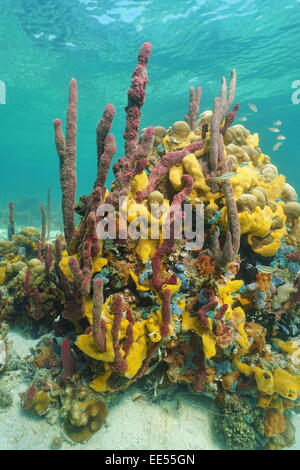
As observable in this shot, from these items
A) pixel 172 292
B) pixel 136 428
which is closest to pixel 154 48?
pixel 172 292

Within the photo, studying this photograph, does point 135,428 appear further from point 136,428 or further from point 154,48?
point 154,48

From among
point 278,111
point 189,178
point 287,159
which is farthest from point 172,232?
point 287,159

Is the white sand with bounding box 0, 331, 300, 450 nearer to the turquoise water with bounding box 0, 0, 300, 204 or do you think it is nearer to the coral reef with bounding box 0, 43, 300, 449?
the coral reef with bounding box 0, 43, 300, 449

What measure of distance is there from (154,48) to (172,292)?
2106 cm

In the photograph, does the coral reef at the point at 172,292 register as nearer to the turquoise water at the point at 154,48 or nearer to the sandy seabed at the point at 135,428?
the sandy seabed at the point at 135,428

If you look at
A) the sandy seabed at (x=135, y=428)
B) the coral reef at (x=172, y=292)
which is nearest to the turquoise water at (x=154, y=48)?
the coral reef at (x=172, y=292)

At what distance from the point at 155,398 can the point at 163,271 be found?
5.03ft

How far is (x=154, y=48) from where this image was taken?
61.3 ft

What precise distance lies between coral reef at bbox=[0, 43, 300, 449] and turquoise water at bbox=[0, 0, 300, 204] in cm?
1661

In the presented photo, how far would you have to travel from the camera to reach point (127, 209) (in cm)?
280

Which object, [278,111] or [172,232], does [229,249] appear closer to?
[172,232]

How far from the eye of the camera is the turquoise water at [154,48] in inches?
594

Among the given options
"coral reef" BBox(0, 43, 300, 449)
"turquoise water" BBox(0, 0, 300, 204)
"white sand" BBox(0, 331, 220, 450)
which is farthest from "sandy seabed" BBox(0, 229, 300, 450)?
"turquoise water" BBox(0, 0, 300, 204)

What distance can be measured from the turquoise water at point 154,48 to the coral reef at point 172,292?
1661 centimetres
